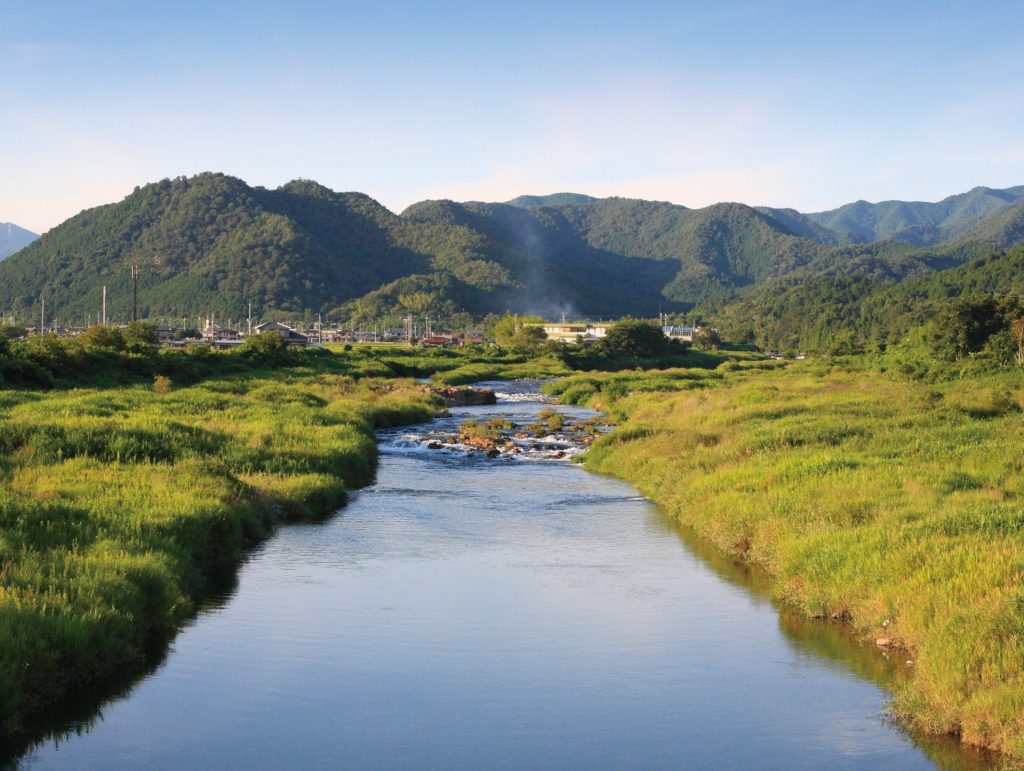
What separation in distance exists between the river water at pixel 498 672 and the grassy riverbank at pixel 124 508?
2.55 feet

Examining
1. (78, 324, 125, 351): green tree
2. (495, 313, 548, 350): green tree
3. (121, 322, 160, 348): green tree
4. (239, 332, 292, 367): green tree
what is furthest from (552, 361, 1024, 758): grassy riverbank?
(495, 313, 548, 350): green tree

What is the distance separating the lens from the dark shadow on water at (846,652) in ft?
46.9

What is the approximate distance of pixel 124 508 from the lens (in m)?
24.5

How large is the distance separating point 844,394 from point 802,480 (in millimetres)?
33203

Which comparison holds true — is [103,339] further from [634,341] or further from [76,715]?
[634,341]

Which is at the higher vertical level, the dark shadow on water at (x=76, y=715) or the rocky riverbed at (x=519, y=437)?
the rocky riverbed at (x=519, y=437)

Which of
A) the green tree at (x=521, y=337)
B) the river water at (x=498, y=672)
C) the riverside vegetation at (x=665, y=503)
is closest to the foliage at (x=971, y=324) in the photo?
the riverside vegetation at (x=665, y=503)

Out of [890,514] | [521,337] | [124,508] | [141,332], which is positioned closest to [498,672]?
[890,514]

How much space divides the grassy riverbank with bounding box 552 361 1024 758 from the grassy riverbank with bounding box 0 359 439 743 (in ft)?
39.4

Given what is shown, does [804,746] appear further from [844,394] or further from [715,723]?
[844,394]

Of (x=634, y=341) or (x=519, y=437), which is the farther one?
(x=634, y=341)

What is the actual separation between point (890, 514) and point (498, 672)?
404 inches

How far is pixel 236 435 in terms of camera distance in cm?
4078

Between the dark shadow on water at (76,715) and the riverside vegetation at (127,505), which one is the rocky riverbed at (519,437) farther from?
the dark shadow on water at (76,715)
